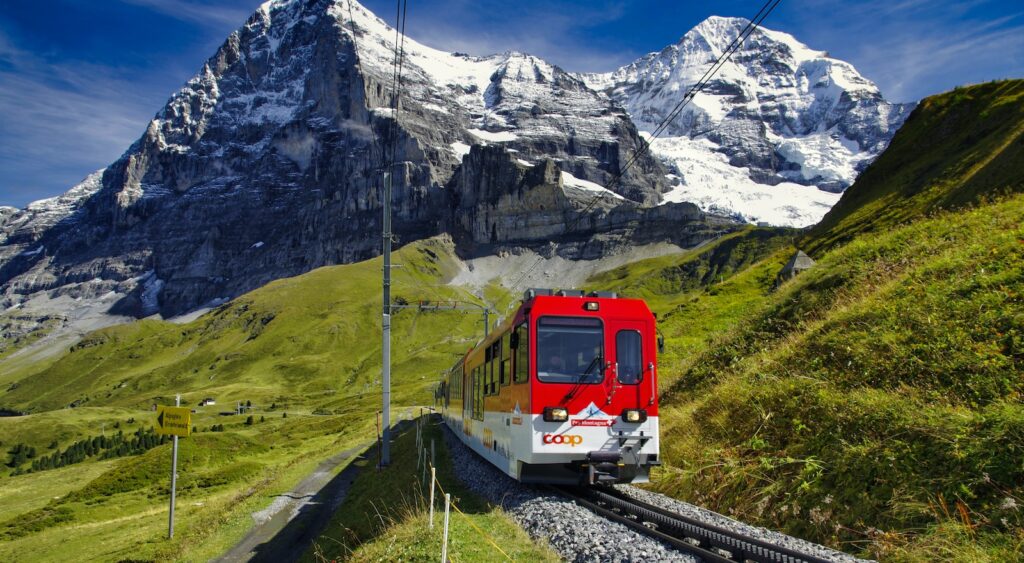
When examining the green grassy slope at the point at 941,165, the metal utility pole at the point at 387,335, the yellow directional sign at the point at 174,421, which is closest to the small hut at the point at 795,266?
the green grassy slope at the point at 941,165

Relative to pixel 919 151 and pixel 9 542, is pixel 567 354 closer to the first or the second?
pixel 9 542

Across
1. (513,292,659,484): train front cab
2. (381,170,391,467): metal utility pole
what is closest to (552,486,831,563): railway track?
(513,292,659,484): train front cab

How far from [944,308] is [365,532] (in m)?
15.3

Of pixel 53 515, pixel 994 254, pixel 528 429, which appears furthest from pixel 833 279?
pixel 53 515

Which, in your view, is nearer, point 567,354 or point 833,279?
point 567,354

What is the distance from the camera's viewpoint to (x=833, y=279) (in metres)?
21.3

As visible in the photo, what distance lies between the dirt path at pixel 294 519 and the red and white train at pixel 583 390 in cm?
966

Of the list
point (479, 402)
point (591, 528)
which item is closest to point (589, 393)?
point (591, 528)

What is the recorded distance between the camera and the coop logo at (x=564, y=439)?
47.9ft

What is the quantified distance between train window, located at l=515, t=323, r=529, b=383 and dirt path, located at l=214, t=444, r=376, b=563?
31.6ft

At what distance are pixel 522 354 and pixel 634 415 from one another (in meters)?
2.95

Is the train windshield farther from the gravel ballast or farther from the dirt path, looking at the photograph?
the dirt path

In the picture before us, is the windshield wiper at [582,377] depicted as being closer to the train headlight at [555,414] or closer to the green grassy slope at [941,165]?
the train headlight at [555,414]

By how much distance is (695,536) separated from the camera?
32.5 feet
